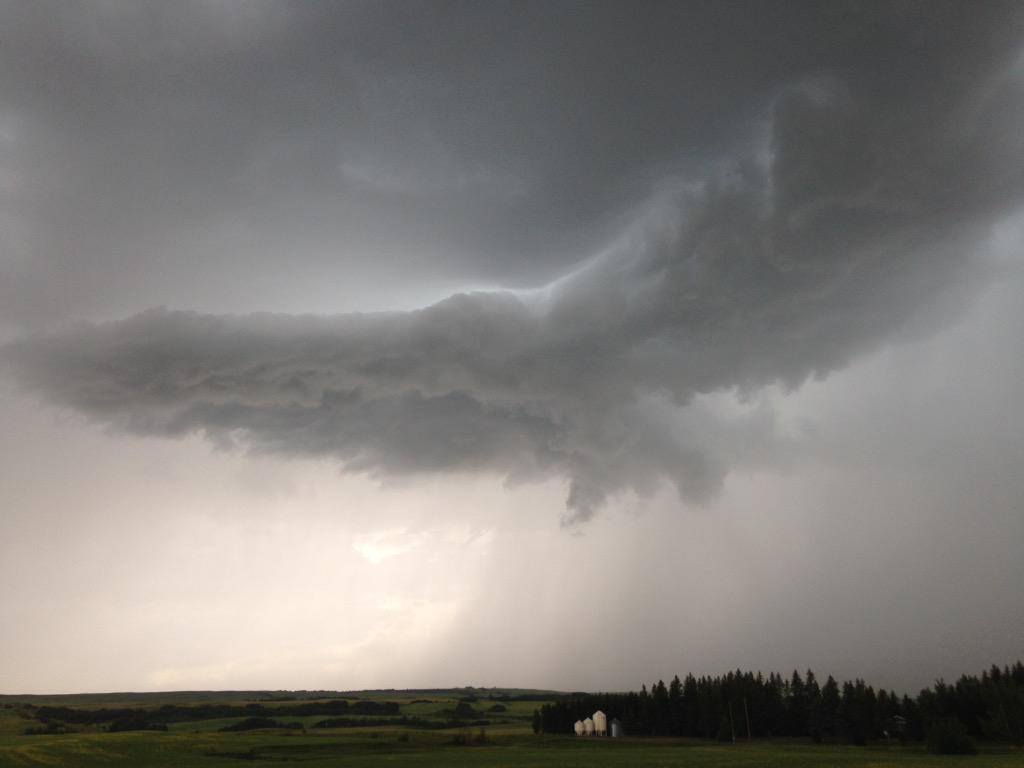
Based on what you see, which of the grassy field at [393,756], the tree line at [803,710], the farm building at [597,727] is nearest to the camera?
the grassy field at [393,756]

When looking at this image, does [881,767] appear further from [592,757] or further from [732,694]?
[732,694]

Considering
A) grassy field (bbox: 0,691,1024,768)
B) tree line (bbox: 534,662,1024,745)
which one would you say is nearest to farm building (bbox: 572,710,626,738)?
tree line (bbox: 534,662,1024,745)

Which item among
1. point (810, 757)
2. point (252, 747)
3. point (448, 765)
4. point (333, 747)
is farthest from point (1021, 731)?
point (252, 747)

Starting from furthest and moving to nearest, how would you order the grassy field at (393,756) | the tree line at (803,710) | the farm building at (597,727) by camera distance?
the farm building at (597,727) → the tree line at (803,710) → the grassy field at (393,756)

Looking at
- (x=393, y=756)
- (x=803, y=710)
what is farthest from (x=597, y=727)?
(x=393, y=756)

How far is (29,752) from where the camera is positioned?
310 feet

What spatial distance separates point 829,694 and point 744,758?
6628cm

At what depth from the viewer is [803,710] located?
16100 centimetres

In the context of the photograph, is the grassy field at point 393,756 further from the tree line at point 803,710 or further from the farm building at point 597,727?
the farm building at point 597,727

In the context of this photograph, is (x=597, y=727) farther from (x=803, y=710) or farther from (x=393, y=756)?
(x=393, y=756)

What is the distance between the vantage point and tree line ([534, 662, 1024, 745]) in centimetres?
13500

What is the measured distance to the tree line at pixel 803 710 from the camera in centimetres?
13500

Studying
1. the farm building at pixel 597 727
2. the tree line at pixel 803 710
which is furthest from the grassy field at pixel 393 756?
the farm building at pixel 597 727

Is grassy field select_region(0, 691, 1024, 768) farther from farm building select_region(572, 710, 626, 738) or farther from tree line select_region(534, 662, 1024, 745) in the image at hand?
farm building select_region(572, 710, 626, 738)
